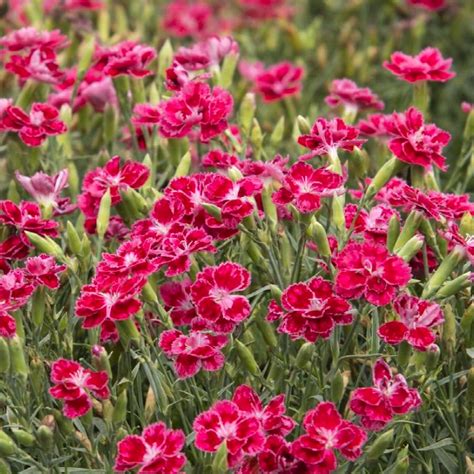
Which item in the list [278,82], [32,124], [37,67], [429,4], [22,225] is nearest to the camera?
[22,225]

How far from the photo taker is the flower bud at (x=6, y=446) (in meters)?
1.45

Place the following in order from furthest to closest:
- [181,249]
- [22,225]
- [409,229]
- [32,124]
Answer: [32,124], [22,225], [409,229], [181,249]

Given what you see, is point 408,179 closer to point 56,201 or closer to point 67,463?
point 56,201

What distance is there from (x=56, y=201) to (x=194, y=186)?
404mm

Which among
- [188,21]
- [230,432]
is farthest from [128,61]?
[188,21]

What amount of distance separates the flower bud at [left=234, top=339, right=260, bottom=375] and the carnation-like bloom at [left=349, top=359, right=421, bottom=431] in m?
0.21

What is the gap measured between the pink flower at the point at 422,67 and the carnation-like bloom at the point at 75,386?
1.06 m

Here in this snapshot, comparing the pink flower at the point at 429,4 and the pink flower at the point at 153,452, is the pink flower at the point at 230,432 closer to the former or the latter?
the pink flower at the point at 153,452

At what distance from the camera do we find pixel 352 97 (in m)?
2.39

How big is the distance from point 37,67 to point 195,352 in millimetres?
1108

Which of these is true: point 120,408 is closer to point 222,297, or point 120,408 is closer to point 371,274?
point 222,297

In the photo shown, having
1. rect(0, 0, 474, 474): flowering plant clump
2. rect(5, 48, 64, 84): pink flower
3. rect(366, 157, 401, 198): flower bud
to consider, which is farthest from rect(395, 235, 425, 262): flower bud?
rect(5, 48, 64, 84): pink flower

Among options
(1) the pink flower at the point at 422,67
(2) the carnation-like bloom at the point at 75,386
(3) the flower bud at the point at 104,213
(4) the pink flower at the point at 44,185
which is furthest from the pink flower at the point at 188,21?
(2) the carnation-like bloom at the point at 75,386

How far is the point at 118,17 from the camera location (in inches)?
151
